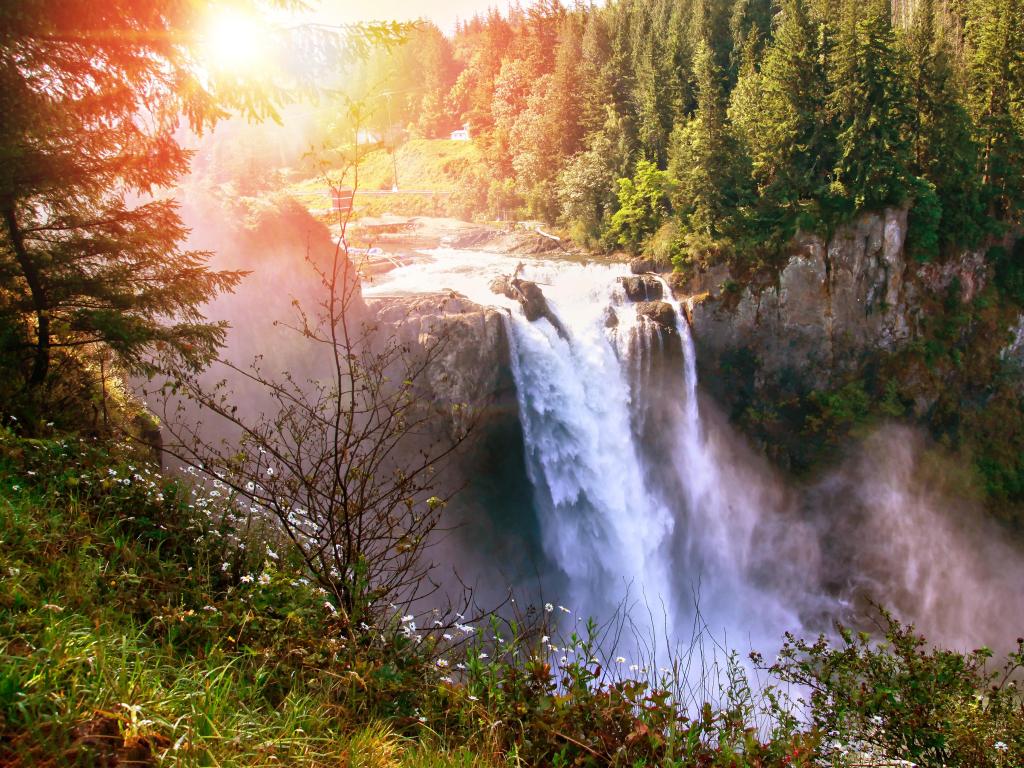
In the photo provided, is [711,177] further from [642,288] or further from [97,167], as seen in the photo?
[97,167]

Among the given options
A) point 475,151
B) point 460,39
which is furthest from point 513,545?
point 460,39

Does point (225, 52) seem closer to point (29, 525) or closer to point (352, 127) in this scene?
point (352, 127)

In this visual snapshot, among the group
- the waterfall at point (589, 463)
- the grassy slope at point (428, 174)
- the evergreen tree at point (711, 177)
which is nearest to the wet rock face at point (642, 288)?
the waterfall at point (589, 463)

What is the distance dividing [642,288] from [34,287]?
Answer: 51.7 feet

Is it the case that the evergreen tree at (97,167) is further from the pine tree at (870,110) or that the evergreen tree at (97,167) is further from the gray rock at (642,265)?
the pine tree at (870,110)

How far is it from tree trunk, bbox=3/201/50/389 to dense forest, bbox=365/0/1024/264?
37.0ft

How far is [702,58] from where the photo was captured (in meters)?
22.8

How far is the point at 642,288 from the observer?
1853cm

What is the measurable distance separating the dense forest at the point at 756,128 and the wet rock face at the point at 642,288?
149 cm

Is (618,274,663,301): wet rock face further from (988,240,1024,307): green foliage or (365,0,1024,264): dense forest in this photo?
(988,240,1024,307): green foliage

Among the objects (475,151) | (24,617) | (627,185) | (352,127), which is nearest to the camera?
(24,617)

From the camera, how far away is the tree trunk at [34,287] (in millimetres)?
5301

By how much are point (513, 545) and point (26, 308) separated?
12.7 metres

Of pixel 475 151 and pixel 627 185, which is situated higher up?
pixel 475 151
